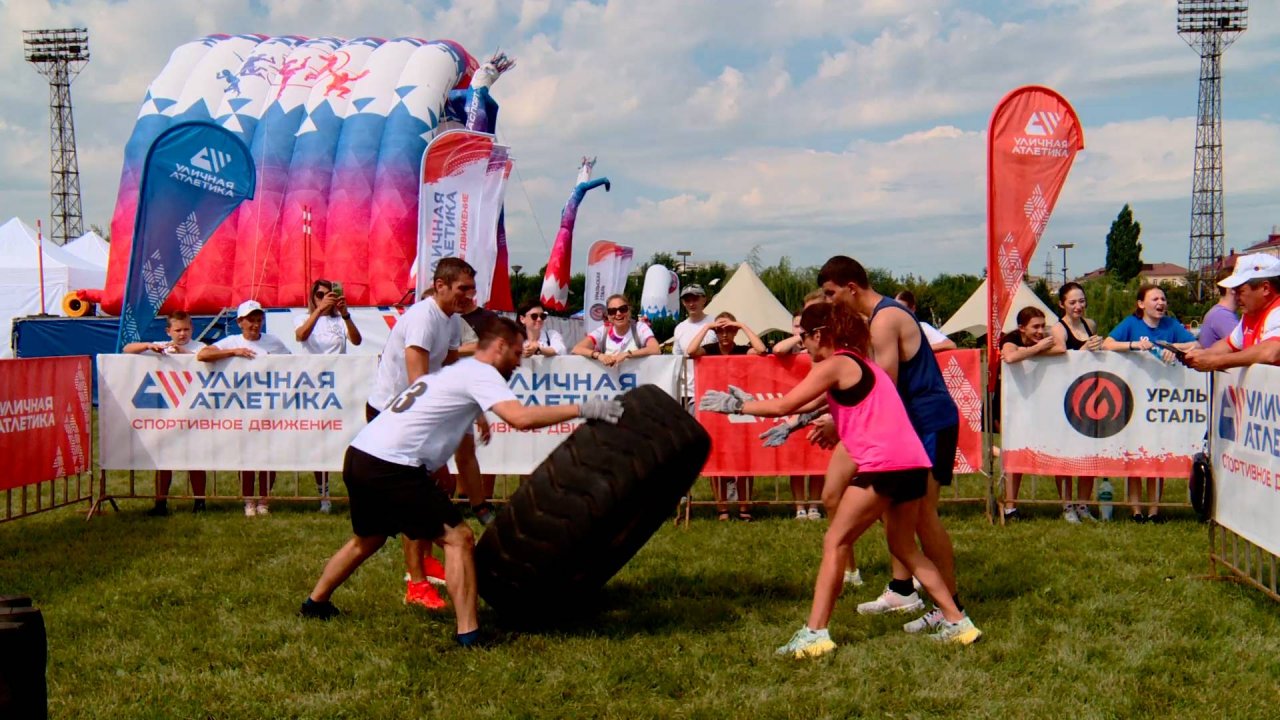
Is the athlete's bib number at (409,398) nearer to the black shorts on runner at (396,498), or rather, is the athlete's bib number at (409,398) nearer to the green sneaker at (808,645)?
the black shorts on runner at (396,498)

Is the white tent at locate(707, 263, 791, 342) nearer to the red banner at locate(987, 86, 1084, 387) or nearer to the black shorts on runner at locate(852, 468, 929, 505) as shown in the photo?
the red banner at locate(987, 86, 1084, 387)

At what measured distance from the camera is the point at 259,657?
493cm

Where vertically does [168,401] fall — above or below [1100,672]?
above

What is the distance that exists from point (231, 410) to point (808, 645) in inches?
245

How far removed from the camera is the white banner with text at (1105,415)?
828cm

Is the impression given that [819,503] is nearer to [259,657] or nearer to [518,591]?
[518,591]

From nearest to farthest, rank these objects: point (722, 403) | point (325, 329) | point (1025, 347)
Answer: point (722, 403) < point (1025, 347) < point (325, 329)

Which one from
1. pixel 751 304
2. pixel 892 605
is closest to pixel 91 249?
pixel 751 304

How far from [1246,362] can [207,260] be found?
24582 mm

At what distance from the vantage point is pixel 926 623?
5.36m

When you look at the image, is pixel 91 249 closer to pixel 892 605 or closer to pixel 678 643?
pixel 678 643

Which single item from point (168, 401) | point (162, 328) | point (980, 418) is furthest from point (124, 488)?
point (162, 328)

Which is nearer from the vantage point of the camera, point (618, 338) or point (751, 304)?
point (618, 338)

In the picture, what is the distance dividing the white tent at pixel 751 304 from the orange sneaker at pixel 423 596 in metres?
20.2
